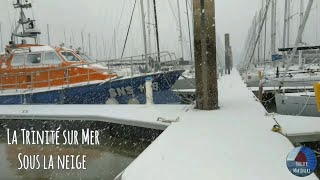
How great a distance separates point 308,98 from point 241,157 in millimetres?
5097

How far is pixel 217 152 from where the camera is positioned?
14.1 ft

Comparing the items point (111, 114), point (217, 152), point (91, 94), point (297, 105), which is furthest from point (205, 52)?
point (91, 94)

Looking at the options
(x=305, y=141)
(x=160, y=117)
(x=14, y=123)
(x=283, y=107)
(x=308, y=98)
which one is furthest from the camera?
(x=14, y=123)

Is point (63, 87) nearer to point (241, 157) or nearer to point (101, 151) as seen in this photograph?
point (101, 151)

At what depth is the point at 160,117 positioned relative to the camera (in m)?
7.04

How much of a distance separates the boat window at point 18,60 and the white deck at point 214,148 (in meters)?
6.56

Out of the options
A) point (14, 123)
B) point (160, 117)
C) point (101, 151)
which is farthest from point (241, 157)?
point (14, 123)

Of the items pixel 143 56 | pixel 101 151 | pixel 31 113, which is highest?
pixel 143 56

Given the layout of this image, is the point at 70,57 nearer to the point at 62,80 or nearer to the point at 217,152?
the point at 62,80

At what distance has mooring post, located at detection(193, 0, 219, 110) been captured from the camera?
756 centimetres

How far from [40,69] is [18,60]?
932 millimetres

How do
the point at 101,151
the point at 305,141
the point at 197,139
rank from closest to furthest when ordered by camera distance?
the point at 197,139
the point at 305,141
the point at 101,151

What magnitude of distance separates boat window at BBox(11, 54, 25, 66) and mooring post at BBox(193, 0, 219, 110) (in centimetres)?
753

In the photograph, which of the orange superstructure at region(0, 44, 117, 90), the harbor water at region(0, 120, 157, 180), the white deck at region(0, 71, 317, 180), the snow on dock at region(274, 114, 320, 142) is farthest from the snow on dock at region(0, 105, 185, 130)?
the orange superstructure at region(0, 44, 117, 90)
